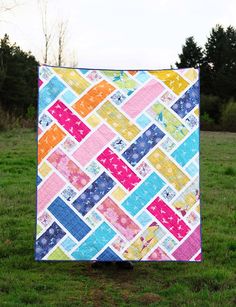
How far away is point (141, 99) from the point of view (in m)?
5.56

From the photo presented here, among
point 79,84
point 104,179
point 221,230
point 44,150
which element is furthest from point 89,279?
point 221,230

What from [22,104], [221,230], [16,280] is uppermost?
[22,104]

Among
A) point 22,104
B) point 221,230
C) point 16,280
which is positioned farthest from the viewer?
point 22,104

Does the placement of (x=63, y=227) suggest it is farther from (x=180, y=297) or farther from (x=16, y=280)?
(x=180, y=297)

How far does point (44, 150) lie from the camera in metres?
5.52

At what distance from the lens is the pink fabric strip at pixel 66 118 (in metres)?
5.51

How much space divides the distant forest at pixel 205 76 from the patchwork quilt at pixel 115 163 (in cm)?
3752

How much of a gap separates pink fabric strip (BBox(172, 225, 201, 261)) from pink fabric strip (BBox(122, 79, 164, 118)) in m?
1.35

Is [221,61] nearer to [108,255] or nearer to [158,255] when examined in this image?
[158,255]

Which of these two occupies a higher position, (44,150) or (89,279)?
(44,150)

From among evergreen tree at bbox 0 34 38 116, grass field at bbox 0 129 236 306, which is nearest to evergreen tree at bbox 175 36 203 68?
evergreen tree at bbox 0 34 38 116

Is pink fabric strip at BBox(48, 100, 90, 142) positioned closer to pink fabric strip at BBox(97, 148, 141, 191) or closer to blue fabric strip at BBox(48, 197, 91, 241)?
pink fabric strip at BBox(97, 148, 141, 191)

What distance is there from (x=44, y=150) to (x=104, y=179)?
67cm

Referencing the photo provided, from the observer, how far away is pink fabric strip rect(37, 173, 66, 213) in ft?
18.1
